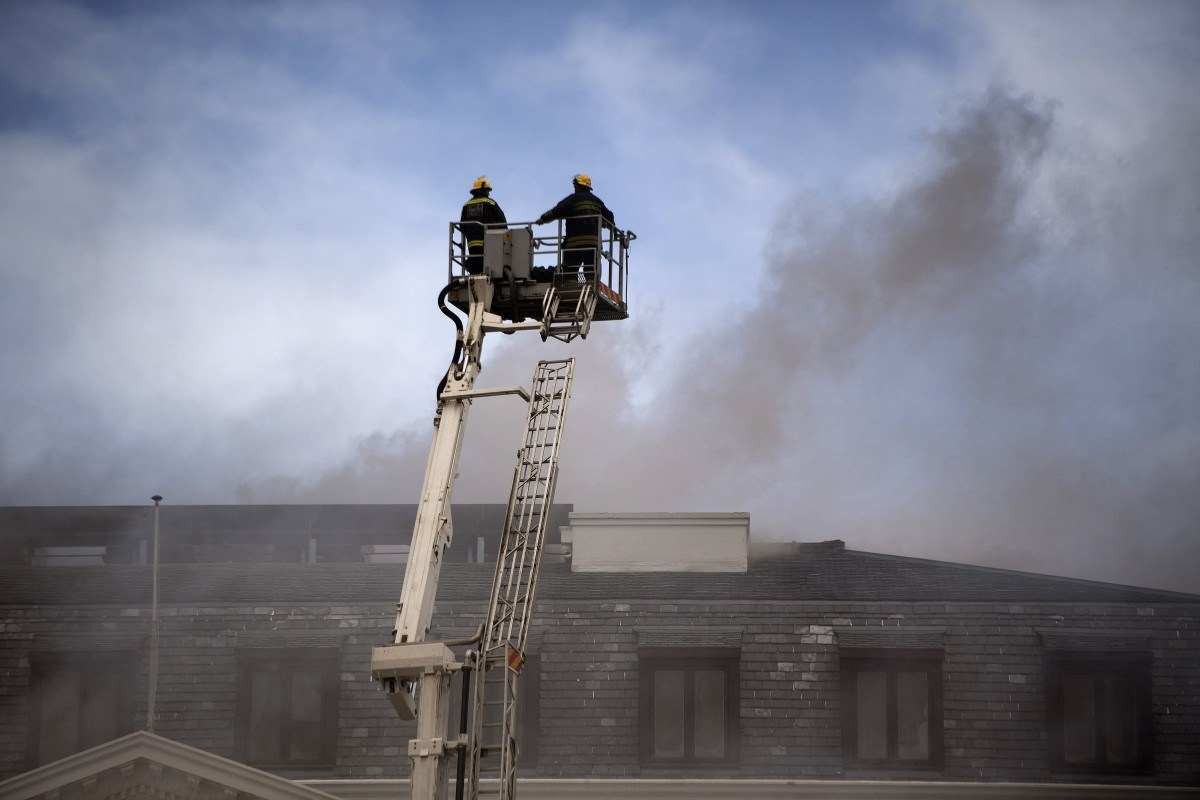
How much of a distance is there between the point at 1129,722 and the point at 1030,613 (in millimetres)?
2180

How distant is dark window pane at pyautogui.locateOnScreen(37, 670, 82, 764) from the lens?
23828 mm

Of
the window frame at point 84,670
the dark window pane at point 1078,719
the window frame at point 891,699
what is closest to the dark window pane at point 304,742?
the window frame at point 84,670

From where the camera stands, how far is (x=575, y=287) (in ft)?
57.7

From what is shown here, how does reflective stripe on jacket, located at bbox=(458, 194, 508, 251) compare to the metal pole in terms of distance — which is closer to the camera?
reflective stripe on jacket, located at bbox=(458, 194, 508, 251)

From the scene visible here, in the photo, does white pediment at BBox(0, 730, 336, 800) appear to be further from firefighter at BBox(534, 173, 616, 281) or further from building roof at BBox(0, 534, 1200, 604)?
firefighter at BBox(534, 173, 616, 281)

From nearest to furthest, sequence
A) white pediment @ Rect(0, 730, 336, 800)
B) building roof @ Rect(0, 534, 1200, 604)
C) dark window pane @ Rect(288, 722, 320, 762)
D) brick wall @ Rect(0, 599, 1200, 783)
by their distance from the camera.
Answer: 1. white pediment @ Rect(0, 730, 336, 800)
2. brick wall @ Rect(0, 599, 1200, 783)
3. dark window pane @ Rect(288, 722, 320, 762)
4. building roof @ Rect(0, 534, 1200, 604)

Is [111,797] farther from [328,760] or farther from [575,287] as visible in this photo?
[575,287]


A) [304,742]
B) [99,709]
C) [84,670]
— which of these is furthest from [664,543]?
[84,670]

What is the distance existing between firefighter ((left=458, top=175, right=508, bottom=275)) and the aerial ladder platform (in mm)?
57

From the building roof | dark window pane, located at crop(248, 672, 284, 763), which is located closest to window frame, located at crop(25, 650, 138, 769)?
the building roof

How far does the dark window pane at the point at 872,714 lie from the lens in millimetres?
23406

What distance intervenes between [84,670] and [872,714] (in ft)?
40.2

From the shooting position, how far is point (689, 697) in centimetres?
2362

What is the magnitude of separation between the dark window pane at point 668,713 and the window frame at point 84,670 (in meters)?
8.09
